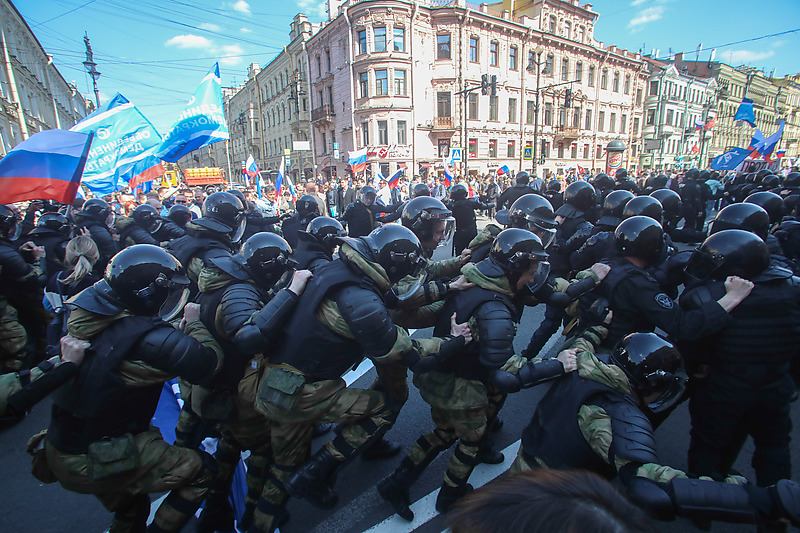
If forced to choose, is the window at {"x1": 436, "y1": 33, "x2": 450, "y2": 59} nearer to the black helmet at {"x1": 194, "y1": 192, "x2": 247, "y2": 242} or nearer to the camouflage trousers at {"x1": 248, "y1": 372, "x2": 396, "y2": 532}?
the black helmet at {"x1": 194, "y1": 192, "x2": 247, "y2": 242}

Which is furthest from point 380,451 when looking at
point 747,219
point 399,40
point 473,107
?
point 473,107

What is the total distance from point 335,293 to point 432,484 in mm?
1804

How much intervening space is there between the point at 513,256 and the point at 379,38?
3123cm

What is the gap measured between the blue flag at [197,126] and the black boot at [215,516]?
22.6 ft

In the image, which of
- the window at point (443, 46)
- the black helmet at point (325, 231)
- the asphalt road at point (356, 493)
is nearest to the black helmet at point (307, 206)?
the black helmet at point (325, 231)

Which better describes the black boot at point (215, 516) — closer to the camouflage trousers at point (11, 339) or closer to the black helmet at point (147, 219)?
the camouflage trousers at point (11, 339)

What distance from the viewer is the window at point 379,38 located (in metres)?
28.4

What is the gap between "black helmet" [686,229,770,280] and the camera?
218 centimetres

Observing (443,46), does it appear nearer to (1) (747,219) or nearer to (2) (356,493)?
(1) (747,219)

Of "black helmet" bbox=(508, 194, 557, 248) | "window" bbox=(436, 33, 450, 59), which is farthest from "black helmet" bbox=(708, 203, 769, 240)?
"window" bbox=(436, 33, 450, 59)

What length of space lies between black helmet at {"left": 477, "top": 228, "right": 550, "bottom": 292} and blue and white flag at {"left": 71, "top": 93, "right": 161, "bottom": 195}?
6.83 m

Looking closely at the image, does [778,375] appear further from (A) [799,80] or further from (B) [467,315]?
(A) [799,80]

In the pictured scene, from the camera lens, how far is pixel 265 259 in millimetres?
2812

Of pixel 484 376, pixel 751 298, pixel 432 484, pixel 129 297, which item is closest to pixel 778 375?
pixel 751 298
